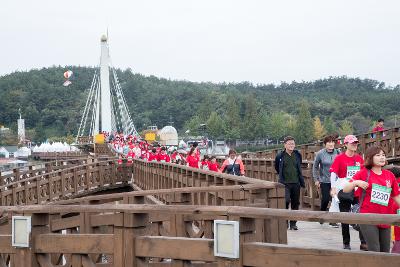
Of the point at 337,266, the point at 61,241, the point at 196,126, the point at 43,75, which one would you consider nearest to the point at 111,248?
the point at 61,241

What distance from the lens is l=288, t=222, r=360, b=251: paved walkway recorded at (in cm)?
980

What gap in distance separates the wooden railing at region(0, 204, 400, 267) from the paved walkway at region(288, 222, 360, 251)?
210 centimetres

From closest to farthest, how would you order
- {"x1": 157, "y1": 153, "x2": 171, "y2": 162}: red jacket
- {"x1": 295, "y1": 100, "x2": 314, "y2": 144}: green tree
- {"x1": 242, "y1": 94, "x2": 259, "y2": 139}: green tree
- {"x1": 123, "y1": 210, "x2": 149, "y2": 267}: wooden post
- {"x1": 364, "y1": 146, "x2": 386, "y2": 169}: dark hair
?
1. {"x1": 123, "y1": 210, "x2": 149, "y2": 267}: wooden post
2. {"x1": 364, "y1": 146, "x2": 386, "y2": 169}: dark hair
3. {"x1": 157, "y1": 153, "x2": 171, "y2": 162}: red jacket
4. {"x1": 295, "y1": 100, "x2": 314, "y2": 144}: green tree
5. {"x1": 242, "y1": 94, "x2": 259, "y2": 139}: green tree

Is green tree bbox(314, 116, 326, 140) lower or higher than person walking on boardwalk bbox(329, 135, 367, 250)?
higher

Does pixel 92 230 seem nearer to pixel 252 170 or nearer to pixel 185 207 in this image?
pixel 185 207

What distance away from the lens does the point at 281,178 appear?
11594 mm

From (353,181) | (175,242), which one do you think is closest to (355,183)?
(353,181)

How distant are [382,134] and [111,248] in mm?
17721

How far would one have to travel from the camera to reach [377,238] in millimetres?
6832

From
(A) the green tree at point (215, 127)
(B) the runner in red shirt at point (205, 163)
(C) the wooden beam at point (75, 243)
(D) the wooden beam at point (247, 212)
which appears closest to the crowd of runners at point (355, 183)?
(D) the wooden beam at point (247, 212)

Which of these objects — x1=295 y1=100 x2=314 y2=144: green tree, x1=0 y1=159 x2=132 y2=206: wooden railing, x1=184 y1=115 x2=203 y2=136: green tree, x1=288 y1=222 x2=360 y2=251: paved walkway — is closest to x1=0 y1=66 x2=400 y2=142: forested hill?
x1=184 y1=115 x2=203 y2=136: green tree

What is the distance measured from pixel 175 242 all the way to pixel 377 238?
2011 millimetres

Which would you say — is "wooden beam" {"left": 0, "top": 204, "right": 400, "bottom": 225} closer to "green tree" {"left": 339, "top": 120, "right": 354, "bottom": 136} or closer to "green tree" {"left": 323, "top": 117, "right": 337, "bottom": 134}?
"green tree" {"left": 339, "top": 120, "right": 354, "bottom": 136}

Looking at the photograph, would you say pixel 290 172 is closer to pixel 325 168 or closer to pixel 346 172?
pixel 325 168
